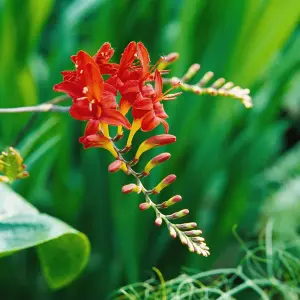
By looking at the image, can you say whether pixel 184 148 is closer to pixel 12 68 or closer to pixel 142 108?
pixel 12 68

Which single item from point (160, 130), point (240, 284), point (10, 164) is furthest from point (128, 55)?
point (160, 130)

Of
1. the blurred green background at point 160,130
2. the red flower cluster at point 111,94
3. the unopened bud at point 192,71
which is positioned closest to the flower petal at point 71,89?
the red flower cluster at point 111,94

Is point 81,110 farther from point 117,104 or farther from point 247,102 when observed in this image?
point 247,102

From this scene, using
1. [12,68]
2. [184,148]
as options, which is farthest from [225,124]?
[12,68]

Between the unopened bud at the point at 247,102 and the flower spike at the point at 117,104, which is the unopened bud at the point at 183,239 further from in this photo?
the unopened bud at the point at 247,102

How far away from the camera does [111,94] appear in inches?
15.8

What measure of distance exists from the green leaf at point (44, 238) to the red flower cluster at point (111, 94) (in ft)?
0.39

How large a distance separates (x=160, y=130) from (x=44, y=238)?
16.2 inches

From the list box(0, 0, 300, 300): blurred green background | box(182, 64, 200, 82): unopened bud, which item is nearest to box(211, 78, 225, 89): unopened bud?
box(182, 64, 200, 82): unopened bud

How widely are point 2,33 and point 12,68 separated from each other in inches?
2.2

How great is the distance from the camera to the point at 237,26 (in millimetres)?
878

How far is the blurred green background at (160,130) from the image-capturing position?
2.89 ft

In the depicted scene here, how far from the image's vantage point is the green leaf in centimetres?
48

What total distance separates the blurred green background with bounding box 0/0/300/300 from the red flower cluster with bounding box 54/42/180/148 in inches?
17.1
